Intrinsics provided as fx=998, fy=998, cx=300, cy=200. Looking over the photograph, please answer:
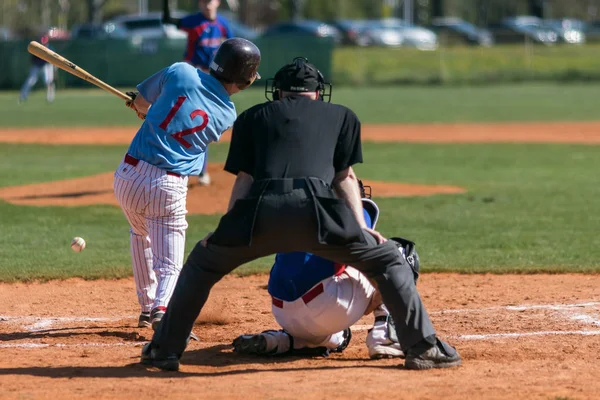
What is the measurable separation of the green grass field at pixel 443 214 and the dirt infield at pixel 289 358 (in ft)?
2.18

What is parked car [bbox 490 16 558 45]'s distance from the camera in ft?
185

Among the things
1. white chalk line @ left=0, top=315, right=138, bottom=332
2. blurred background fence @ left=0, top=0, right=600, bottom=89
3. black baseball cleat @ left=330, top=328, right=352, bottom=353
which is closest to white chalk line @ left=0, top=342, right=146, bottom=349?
white chalk line @ left=0, top=315, right=138, bottom=332

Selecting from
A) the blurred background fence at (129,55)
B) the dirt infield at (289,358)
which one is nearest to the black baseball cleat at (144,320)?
the dirt infield at (289,358)

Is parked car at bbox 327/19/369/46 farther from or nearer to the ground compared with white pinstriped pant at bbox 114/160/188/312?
nearer to the ground

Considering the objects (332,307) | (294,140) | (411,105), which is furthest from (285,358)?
(411,105)

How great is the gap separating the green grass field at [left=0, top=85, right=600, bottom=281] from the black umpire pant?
3622 millimetres

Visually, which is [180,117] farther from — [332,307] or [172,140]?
[332,307]

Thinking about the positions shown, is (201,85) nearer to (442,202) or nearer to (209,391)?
(209,391)

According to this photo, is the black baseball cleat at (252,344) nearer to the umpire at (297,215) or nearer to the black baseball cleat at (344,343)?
the black baseball cleat at (344,343)

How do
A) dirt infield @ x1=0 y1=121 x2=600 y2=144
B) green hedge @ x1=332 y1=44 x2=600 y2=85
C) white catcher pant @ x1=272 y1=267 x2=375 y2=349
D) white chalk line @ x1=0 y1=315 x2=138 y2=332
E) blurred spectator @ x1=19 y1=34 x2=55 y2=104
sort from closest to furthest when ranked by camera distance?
1. white catcher pant @ x1=272 y1=267 x2=375 y2=349
2. white chalk line @ x1=0 y1=315 x2=138 y2=332
3. dirt infield @ x1=0 y1=121 x2=600 y2=144
4. blurred spectator @ x1=19 y1=34 x2=55 y2=104
5. green hedge @ x1=332 y1=44 x2=600 y2=85

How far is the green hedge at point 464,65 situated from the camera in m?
41.8

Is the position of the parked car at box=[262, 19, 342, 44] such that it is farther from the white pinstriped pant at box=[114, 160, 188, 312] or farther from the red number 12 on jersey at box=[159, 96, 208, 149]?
the red number 12 on jersey at box=[159, 96, 208, 149]

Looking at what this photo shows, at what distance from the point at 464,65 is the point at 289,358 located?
40172 millimetres

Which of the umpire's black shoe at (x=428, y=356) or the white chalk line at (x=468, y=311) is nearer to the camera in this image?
the umpire's black shoe at (x=428, y=356)
